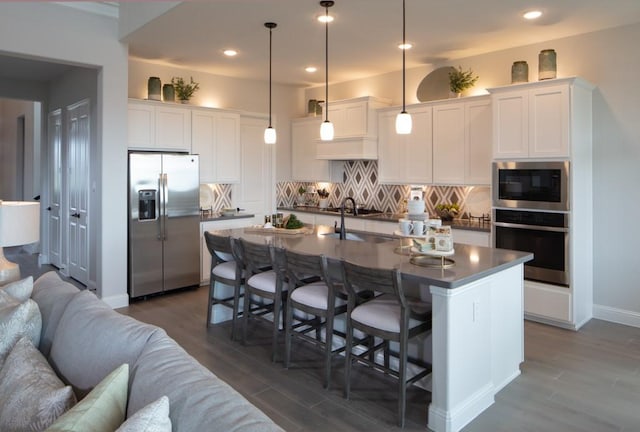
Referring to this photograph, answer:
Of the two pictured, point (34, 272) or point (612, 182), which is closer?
point (612, 182)

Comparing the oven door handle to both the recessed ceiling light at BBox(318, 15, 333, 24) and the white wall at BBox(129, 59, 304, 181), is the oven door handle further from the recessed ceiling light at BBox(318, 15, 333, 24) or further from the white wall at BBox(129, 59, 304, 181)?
the white wall at BBox(129, 59, 304, 181)

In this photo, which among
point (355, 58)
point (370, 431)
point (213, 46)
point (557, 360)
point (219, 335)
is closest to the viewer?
point (370, 431)

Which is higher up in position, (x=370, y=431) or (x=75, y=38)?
(x=75, y=38)

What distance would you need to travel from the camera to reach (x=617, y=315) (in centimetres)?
450

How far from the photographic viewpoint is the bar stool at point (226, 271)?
3.96 metres

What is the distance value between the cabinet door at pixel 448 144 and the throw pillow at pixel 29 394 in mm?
4508

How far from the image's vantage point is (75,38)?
15.0ft

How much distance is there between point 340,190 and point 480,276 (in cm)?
452

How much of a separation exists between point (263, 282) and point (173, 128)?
290 centimetres

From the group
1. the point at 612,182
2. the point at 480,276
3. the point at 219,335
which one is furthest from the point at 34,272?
the point at 612,182

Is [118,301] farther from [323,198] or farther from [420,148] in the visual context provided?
[420,148]

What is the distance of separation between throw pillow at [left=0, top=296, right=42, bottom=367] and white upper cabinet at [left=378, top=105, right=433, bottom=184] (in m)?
4.43

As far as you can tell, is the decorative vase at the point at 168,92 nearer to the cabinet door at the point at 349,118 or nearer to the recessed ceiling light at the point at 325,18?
the cabinet door at the point at 349,118

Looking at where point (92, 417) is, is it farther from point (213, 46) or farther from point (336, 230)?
point (213, 46)
